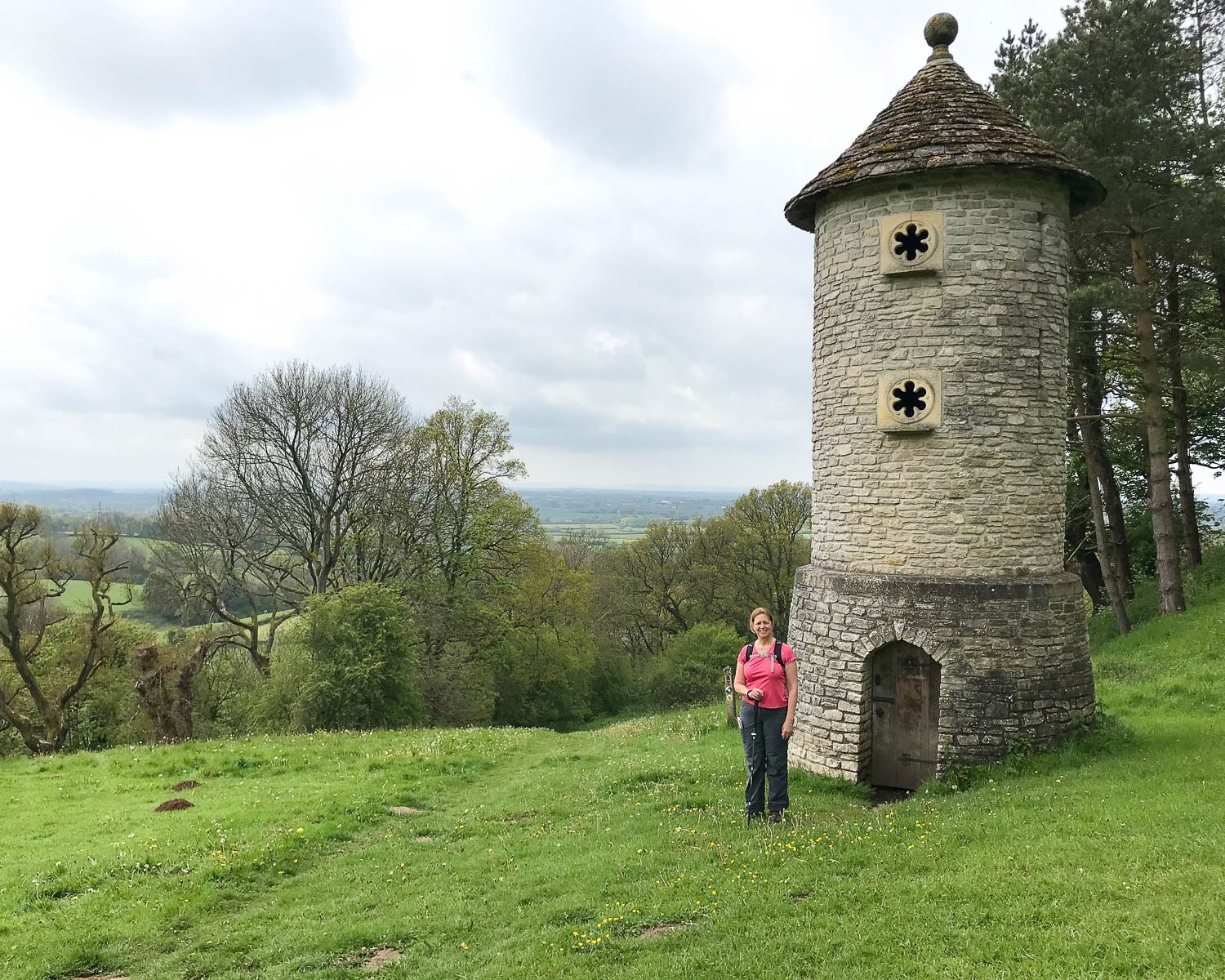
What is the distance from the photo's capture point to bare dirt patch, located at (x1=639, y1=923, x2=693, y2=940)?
5746mm

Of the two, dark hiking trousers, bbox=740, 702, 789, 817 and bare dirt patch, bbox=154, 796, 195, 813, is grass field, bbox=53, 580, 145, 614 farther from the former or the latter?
dark hiking trousers, bbox=740, 702, 789, 817

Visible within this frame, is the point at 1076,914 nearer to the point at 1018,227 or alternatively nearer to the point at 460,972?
the point at 460,972

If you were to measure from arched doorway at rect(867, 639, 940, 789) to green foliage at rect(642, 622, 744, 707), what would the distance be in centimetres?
2339

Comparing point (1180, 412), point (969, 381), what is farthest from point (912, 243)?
point (1180, 412)

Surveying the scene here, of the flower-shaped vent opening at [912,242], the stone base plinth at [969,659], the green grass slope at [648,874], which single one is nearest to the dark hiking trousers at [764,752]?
the green grass slope at [648,874]

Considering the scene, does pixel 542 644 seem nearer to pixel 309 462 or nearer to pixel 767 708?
pixel 309 462

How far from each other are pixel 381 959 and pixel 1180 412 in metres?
21.9

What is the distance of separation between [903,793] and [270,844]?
8.13m

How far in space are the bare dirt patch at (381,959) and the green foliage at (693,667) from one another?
28.1m

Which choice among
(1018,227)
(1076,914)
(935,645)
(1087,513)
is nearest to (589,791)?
(935,645)

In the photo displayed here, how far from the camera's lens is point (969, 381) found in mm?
9914

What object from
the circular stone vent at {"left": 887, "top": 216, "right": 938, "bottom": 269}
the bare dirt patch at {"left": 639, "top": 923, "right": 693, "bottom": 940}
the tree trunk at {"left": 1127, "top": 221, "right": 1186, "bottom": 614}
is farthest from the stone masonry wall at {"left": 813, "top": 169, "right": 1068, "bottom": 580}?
the tree trunk at {"left": 1127, "top": 221, "right": 1186, "bottom": 614}

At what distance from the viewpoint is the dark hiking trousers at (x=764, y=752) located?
8094 mm

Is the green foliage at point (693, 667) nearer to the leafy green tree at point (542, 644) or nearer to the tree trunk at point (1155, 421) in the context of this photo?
the leafy green tree at point (542, 644)
